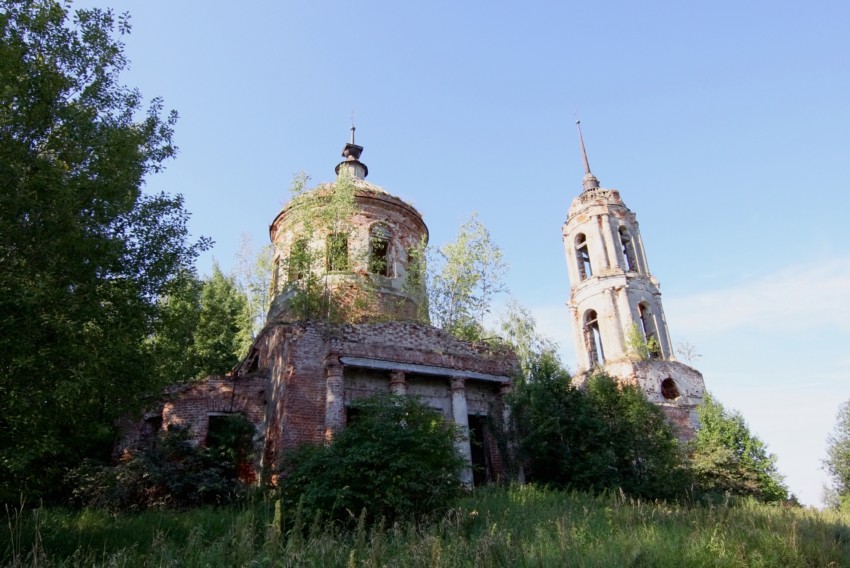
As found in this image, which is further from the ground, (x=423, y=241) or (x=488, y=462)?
(x=423, y=241)

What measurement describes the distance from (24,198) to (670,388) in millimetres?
22854

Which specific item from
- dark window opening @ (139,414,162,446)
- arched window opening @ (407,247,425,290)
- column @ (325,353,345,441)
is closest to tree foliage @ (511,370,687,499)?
column @ (325,353,345,441)

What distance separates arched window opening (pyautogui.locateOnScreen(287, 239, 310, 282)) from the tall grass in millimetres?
7635

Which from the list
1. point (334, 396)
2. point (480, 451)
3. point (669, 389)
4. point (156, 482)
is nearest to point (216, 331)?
point (334, 396)

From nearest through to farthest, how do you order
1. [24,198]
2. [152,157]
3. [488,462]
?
[24,198] < [152,157] < [488,462]

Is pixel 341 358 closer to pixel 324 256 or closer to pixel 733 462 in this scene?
pixel 324 256

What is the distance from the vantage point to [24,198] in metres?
6.78

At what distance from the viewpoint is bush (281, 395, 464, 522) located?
8023 mm

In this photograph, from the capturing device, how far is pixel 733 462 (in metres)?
17.0

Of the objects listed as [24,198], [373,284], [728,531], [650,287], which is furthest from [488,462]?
[650,287]

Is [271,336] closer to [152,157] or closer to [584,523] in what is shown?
[152,157]

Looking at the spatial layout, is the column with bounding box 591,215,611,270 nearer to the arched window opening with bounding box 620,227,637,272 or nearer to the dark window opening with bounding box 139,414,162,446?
the arched window opening with bounding box 620,227,637,272

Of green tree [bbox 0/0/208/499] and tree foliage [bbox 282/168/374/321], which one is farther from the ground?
tree foliage [bbox 282/168/374/321]

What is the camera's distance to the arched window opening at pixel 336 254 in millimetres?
17391
